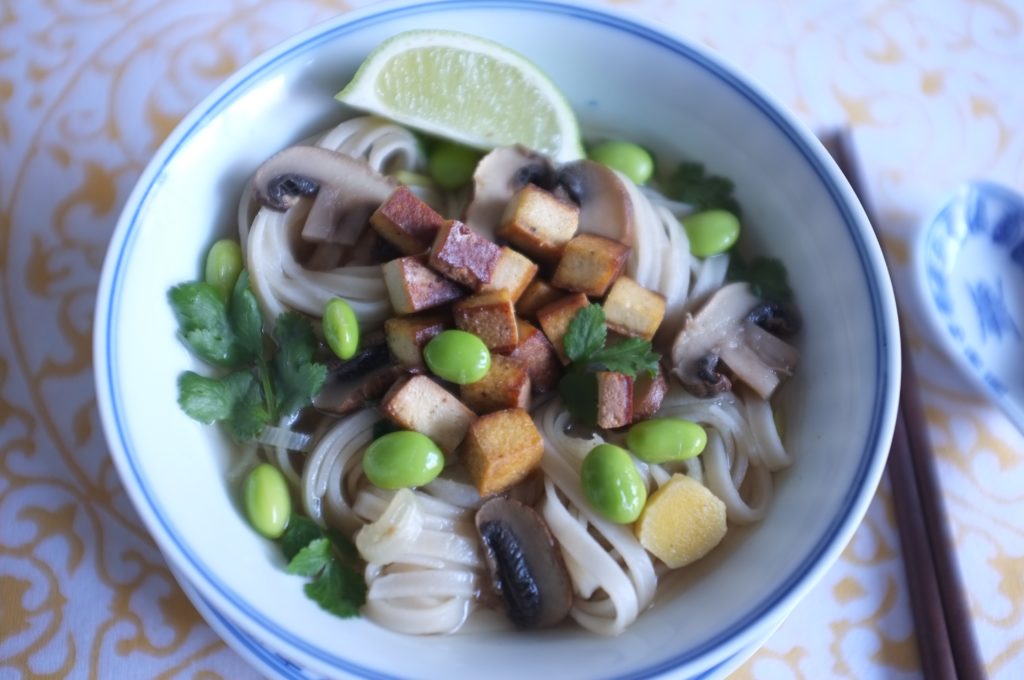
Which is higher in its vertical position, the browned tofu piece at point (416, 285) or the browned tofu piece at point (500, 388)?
the browned tofu piece at point (416, 285)

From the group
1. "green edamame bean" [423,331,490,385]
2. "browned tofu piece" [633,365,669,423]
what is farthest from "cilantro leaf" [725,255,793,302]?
"green edamame bean" [423,331,490,385]

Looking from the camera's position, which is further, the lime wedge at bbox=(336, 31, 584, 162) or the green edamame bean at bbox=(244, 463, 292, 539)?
the lime wedge at bbox=(336, 31, 584, 162)

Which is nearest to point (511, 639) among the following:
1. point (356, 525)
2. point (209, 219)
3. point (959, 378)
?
point (356, 525)

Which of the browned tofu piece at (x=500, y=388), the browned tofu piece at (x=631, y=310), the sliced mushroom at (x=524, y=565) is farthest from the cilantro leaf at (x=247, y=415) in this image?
the browned tofu piece at (x=631, y=310)

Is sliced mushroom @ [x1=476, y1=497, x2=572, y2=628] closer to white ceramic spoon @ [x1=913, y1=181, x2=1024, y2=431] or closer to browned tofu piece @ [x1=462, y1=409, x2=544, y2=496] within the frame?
browned tofu piece @ [x1=462, y1=409, x2=544, y2=496]

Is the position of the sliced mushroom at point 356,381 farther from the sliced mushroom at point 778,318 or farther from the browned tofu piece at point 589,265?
the sliced mushroom at point 778,318

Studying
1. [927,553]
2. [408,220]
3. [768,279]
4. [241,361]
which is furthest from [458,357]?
[927,553]
